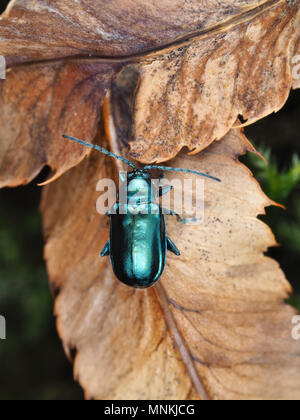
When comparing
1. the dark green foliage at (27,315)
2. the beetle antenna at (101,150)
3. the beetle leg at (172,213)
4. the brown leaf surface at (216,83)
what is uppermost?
the brown leaf surface at (216,83)

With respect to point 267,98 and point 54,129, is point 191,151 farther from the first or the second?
point 54,129

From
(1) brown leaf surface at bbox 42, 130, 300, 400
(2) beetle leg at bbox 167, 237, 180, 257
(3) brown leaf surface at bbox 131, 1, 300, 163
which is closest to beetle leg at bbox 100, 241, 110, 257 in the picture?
(1) brown leaf surface at bbox 42, 130, 300, 400

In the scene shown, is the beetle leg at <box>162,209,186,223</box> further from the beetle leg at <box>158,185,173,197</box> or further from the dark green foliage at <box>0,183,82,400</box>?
the dark green foliage at <box>0,183,82,400</box>

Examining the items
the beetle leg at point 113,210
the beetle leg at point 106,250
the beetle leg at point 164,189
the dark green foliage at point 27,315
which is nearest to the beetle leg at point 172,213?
the beetle leg at point 164,189

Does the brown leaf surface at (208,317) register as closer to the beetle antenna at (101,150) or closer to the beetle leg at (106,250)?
the beetle antenna at (101,150)

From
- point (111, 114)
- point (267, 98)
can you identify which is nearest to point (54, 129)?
point (111, 114)

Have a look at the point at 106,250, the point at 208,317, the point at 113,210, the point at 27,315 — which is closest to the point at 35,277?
the point at 27,315
